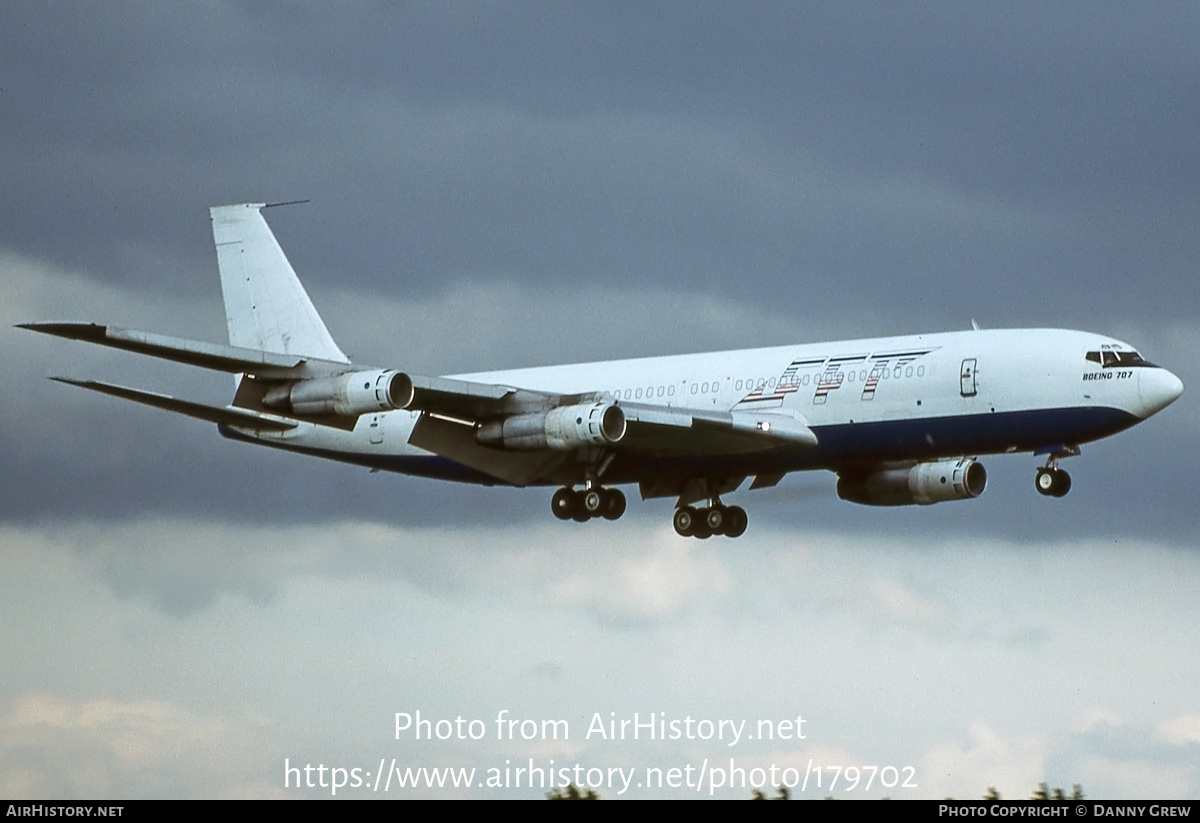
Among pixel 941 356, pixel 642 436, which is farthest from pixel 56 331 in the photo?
pixel 941 356

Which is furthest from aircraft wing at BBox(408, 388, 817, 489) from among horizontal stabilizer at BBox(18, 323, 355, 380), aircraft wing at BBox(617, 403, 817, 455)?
horizontal stabilizer at BBox(18, 323, 355, 380)

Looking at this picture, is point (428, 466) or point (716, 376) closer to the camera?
point (716, 376)

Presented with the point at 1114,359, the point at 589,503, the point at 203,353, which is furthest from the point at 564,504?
the point at 1114,359

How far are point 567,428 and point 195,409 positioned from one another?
41.3 ft

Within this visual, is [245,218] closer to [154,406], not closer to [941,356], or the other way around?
[154,406]

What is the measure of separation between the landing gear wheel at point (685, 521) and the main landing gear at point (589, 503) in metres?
4.32

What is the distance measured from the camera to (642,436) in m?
66.0

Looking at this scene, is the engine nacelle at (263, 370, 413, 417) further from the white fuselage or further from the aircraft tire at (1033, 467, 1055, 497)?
the aircraft tire at (1033, 467, 1055, 497)

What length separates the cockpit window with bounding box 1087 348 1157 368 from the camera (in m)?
62.6

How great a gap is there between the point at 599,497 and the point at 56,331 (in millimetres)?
18405

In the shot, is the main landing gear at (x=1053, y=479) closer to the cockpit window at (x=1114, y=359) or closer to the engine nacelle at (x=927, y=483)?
the cockpit window at (x=1114, y=359)

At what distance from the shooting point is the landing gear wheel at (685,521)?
7262 centimetres
